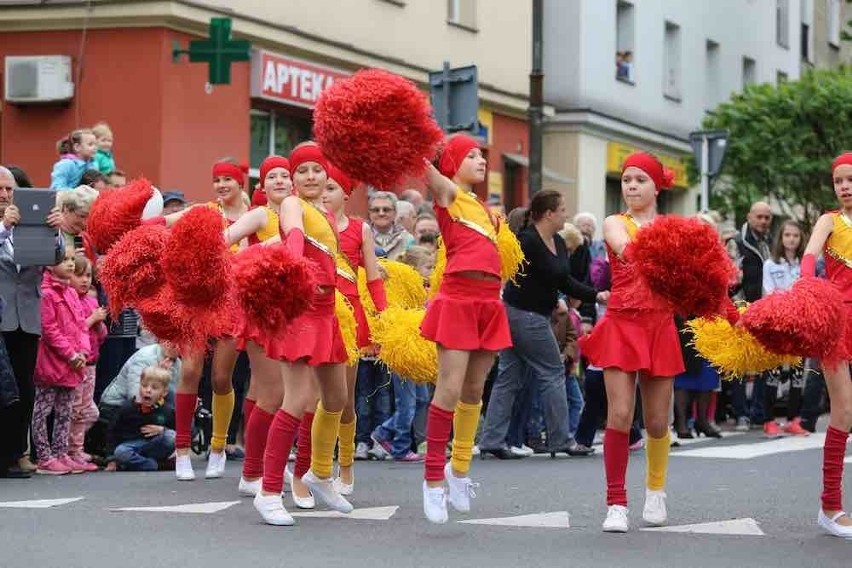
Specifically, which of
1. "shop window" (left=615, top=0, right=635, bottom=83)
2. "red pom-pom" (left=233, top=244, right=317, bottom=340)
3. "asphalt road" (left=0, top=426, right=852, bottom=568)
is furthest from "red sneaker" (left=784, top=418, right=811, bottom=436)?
"shop window" (left=615, top=0, right=635, bottom=83)

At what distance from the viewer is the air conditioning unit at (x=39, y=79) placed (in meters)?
21.1

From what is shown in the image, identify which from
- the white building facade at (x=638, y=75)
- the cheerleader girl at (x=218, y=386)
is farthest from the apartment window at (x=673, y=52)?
the cheerleader girl at (x=218, y=386)

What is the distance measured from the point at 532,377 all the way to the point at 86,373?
3.53m

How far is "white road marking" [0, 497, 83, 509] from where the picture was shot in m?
10.3

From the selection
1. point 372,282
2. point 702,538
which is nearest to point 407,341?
point 372,282

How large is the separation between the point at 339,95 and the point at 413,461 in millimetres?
5895

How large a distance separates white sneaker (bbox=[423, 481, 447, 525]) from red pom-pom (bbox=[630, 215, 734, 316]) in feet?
4.82

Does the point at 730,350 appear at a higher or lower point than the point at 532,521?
higher

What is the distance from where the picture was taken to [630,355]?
9461 millimetres

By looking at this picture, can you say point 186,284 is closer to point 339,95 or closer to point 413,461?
point 339,95

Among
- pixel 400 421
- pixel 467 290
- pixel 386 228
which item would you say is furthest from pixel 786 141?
pixel 467 290

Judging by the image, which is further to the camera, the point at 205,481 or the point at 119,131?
the point at 119,131

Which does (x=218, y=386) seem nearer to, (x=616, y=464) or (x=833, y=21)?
(x=616, y=464)

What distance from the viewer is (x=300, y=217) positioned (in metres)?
9.59
